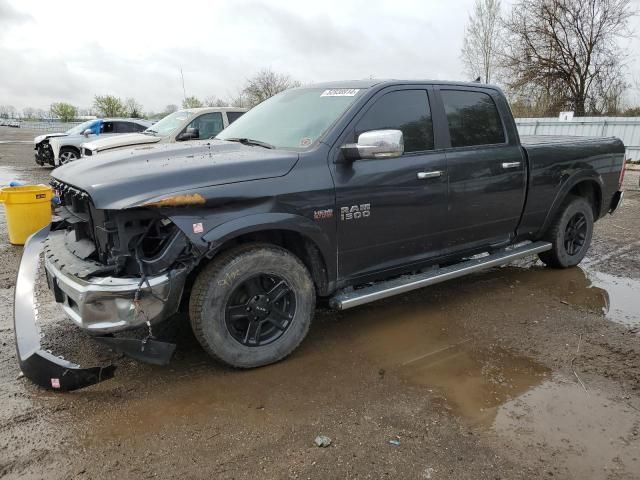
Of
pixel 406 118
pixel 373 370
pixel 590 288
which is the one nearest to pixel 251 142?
pixel 406 118

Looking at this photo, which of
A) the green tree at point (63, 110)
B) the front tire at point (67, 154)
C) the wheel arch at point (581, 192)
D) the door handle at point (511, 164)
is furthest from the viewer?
the green tree at point (63, 110)

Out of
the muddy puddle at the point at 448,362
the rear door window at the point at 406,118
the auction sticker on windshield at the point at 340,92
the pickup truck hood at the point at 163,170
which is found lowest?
the muddy puddle at the point at 448,362

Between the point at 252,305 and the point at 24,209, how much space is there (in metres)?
4.59

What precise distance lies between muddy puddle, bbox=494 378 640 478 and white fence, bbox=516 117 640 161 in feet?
54.8

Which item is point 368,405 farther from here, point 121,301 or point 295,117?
point 295,117

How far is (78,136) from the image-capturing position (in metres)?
14.3

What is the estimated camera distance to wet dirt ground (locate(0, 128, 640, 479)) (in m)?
2.50

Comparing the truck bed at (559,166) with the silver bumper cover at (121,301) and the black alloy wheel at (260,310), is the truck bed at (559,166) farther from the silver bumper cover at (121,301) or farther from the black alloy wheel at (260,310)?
the silver bumper cover at (121,301)

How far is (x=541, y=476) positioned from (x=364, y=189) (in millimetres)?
2073

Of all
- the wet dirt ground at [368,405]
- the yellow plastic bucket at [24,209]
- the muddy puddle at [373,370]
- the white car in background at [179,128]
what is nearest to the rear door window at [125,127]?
the white car in background at [179,128]

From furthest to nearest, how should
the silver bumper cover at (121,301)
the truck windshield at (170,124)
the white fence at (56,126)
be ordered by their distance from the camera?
1. the white fence at (56,126)
2. the truck windshield at (170,124)
3. the silver bumper cover at (121,301)

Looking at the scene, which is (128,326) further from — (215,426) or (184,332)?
(184,332)

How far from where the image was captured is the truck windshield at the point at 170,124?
31.9 ft

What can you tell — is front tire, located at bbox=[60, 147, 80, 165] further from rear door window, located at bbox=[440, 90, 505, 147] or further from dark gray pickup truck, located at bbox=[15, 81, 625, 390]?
rear door window, located at bbox=[440, 90, 505, 147]
